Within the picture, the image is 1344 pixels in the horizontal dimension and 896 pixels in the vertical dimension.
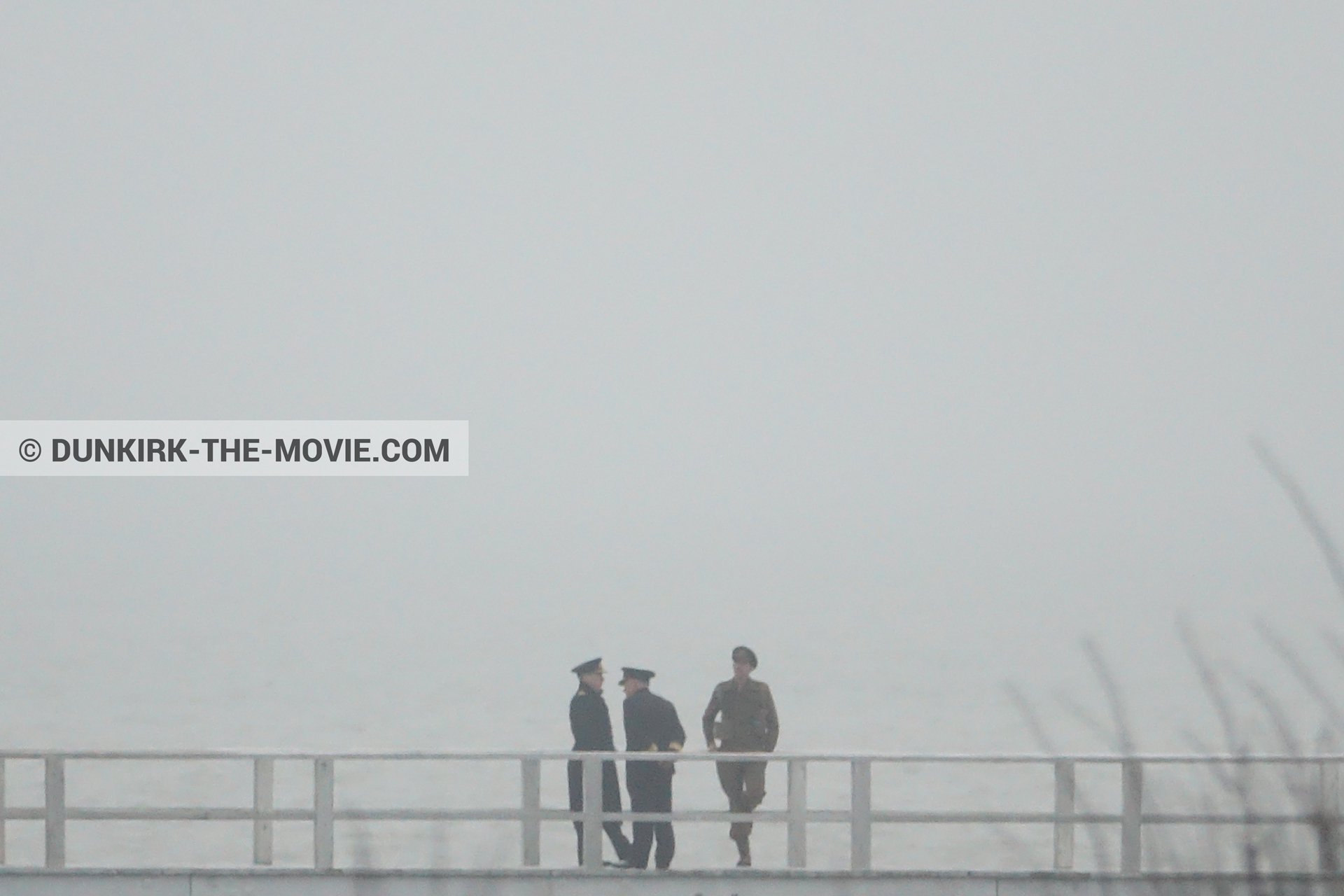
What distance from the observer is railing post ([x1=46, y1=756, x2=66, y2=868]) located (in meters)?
10.3

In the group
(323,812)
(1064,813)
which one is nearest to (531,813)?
(323,812)

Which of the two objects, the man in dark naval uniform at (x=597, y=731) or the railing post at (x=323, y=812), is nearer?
the railing post at (x=323, y=812)

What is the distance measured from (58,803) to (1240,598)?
15668 centimetres

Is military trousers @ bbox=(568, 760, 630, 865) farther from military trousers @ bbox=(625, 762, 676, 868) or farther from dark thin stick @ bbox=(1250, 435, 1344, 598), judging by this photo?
dark thin stick @ bbox=(1250, 435, 1344, 598)

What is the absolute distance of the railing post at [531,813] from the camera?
10.3 metres

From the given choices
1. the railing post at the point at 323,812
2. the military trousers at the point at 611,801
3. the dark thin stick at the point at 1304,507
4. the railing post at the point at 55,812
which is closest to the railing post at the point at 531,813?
the military trousers at the point at 611,801

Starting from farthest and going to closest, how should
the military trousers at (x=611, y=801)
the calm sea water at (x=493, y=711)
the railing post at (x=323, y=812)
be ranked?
the calm sea water at (x=493, y=711) < the military trousers at (x=611, y=801) < the railing post at (x=323, y=812)

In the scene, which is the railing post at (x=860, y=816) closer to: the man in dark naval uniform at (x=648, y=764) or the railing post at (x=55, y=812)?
the man in dark naval uniform at (x=648, y=764)

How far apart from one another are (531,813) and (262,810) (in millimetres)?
1357

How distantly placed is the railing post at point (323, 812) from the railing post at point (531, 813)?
37.0 inches

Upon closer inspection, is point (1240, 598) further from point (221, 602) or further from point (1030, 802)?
point (1030, 802)

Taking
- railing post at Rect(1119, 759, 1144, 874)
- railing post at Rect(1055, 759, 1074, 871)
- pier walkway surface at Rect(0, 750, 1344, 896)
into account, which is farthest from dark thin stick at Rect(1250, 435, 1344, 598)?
railing post at Rect(1055, 759, 1074, 871)

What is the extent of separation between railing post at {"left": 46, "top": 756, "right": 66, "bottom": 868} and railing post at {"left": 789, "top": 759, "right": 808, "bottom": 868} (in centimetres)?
357

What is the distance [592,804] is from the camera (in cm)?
1041
